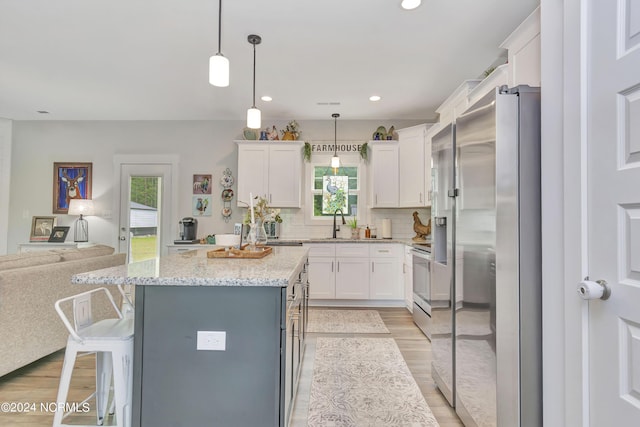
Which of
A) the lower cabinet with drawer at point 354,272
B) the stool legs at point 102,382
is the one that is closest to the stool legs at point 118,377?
the stool legs at point 102,382

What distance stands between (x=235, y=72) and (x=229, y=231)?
8.33 ft

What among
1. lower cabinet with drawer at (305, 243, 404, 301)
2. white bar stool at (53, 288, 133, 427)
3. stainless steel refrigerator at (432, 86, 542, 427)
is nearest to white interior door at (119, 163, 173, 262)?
lower cabinet with drawer at (305, 243, 404, 301)

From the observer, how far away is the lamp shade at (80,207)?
16.3ft

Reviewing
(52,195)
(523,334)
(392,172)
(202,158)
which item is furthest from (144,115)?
(523,334)

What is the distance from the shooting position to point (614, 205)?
102cm

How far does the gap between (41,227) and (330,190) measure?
4.60m

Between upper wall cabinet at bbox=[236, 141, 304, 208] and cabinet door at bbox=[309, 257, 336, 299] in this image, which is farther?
upper wall cabinet at bbox=[236, 141, 304, 208]

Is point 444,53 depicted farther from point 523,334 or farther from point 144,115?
point 144,115

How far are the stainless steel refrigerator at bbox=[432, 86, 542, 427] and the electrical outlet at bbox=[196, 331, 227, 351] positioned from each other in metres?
1.24

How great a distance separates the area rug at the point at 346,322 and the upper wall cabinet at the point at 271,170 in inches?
66.2

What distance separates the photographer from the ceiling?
2506mm

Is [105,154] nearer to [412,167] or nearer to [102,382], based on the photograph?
[102,382]

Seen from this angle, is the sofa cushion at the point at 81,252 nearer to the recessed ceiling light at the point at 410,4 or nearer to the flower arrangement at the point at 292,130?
the flower arrangement at the point at 292,130

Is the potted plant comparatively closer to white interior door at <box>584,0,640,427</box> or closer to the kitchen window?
the kitchen window
